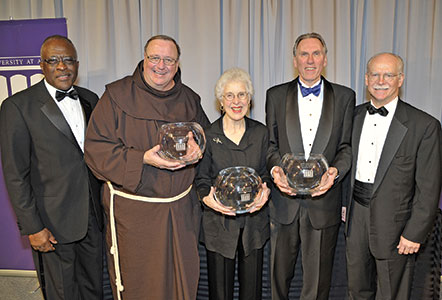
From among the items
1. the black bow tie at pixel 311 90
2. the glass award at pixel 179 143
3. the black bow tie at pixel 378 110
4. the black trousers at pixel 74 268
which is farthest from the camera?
the black trousers at pixel 74 268

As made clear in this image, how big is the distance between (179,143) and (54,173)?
88 cm

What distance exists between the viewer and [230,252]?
229cm

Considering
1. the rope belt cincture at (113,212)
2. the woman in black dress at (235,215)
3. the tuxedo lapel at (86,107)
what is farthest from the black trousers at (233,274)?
the tuxedo lapel at (86,107)

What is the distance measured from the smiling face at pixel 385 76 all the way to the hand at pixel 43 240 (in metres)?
2.16

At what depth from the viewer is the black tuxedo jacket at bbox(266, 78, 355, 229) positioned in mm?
2307

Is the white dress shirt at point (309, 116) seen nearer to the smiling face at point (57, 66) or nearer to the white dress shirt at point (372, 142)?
the white dress shirt at point (372, 142)

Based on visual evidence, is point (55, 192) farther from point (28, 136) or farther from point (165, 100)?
point (165, 100)

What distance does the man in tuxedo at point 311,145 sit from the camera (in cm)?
232

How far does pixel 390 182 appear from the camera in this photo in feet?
7.33

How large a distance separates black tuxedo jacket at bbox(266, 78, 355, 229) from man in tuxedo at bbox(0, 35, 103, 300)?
122cm

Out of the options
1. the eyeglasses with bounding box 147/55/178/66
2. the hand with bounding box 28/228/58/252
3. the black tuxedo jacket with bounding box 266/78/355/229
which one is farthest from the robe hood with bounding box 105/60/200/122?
the hand with bounding box 28/228/58/252

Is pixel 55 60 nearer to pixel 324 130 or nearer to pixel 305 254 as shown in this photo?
pixel 324 130

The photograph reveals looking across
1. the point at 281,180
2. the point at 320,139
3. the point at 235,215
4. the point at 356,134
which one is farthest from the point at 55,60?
the point at 356,134

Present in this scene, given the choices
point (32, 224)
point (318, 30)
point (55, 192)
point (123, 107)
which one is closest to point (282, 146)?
point (123, 107)
